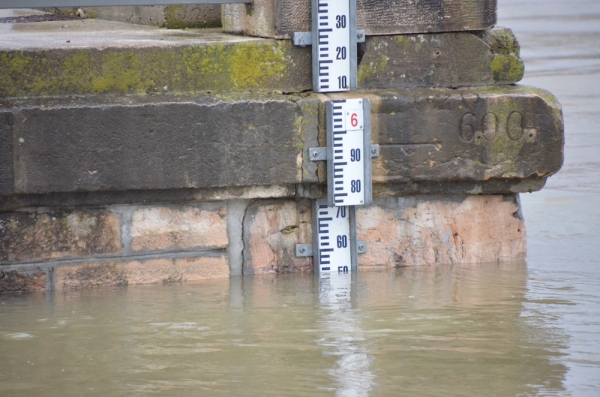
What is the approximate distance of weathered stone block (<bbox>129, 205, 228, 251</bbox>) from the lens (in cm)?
421

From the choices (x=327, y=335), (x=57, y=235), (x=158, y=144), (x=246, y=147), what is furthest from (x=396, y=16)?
(x=57, y=235)

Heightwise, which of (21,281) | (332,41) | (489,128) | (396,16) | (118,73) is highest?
(396,16)

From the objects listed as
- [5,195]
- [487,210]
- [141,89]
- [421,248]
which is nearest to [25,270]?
[5,195]

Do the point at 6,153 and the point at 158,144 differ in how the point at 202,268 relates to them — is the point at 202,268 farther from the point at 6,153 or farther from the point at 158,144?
the point at 6,153

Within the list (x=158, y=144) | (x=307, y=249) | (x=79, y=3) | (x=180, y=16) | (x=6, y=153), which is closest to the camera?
(x=6, y=153)

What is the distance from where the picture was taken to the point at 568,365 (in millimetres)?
2941

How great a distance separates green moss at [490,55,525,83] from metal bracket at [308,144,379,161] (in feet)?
2.22

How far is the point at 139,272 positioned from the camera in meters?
4.23

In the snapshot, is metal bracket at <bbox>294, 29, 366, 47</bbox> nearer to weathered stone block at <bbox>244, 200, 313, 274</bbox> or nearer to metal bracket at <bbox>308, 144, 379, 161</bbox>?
metal bracket at <bbox>308, 144, 379, 161</bbox>

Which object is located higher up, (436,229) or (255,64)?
(255,64)

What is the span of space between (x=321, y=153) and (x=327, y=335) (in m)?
1.14

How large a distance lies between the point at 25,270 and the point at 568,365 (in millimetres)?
2336

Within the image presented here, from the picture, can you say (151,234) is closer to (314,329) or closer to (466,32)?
(314,329)

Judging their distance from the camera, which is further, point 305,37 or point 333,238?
point 333,238
